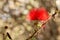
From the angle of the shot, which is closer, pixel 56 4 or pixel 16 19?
pixel 16 19

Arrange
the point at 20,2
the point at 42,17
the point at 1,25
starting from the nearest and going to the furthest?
1. the point at 42,17
2. the point at 1,25
3. the point at 20,2

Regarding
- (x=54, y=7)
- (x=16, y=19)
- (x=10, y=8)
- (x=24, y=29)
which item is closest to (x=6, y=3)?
(x=10, y=8)

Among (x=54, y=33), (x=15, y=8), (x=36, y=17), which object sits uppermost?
(x=36, y=17)

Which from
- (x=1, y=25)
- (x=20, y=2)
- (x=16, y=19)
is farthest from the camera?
(x=20, y=2)

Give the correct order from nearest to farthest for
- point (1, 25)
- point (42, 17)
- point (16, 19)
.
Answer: point (42, 17), point (1, 25), point (16, 19)

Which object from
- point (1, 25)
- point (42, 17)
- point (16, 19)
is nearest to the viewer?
point (42, 17)

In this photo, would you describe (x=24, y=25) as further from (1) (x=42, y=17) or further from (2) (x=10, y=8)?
(1) (x=42, y=17)

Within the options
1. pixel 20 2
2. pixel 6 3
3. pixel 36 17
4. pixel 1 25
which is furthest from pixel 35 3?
pixel 36 17

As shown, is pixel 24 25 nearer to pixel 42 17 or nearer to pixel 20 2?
pixel 20 2

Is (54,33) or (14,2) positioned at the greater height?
(14,2)
